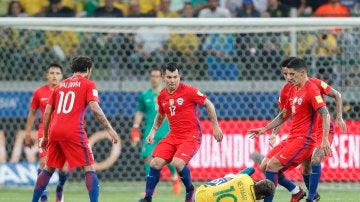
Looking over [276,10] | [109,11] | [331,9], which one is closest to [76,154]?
[109,11]

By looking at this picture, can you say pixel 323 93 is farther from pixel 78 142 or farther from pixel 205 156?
pixel 205 156

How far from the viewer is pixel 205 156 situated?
1648cm

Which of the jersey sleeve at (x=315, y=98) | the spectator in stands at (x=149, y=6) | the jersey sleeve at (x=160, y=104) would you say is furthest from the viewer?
the spectator in stands at (x=149, y=6)

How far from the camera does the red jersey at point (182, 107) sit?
41.9 ft

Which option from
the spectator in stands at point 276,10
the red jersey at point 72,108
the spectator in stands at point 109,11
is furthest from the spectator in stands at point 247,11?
the red jersey at point 72,108

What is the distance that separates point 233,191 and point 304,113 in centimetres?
187

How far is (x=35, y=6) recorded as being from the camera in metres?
18.8

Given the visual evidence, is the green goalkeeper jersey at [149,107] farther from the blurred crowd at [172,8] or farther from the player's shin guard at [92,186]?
the player's shin guard at [92,186]

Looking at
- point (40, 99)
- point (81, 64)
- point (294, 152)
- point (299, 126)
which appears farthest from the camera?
point (40, 99)

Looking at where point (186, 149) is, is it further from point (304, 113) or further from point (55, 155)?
point (55, 155)

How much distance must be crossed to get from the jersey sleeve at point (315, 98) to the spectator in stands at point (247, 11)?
689 centimetres

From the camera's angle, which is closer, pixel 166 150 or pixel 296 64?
pixel 296 64

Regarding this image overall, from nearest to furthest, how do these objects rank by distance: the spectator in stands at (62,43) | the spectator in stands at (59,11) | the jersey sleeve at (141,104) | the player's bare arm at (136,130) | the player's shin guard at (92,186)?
the player's shin guard at (92,186) → the player's bare arm at (136,130) → the jersey sleeve at (141,104) → the spectator in stands at (62,43) → the spectator in stands at (59,11)

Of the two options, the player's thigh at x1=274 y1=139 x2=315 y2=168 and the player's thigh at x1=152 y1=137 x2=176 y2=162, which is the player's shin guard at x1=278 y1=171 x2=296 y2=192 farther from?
the player's thigh at x1=152 y1=137 x2=176 y2=162
